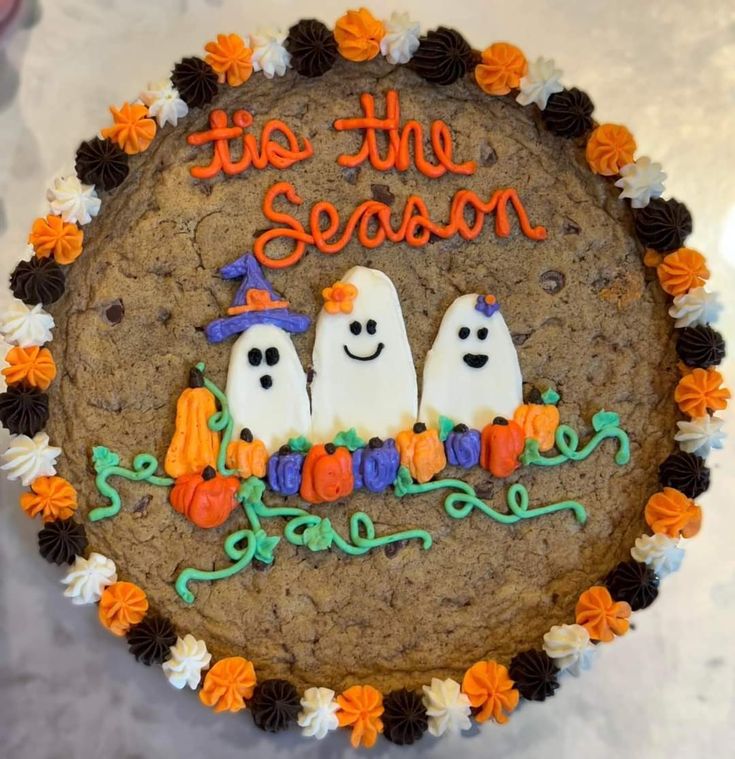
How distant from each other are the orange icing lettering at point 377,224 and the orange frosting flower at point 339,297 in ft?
0.29

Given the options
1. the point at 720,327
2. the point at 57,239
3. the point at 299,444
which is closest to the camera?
the point at 57,239

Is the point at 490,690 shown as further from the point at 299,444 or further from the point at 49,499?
the point at 49,499

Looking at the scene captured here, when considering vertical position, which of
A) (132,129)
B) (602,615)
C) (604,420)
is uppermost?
(132,129)

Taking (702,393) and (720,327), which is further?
(720,327)

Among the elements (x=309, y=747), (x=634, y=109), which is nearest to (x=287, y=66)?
(x=634, y=109)

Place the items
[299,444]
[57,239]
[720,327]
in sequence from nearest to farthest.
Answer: [57,239], [299,444], [720,327]

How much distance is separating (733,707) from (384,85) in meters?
1.66

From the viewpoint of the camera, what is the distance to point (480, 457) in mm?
1910

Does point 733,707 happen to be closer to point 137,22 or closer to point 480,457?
point 480,457

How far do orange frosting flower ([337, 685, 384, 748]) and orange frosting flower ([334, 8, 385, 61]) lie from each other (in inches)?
50.6

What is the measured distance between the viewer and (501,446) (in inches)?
73.8

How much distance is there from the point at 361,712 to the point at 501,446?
60 centimetres

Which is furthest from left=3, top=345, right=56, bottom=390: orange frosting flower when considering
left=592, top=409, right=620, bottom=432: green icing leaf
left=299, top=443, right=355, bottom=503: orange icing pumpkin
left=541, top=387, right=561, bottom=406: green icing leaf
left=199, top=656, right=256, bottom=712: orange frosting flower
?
left=592, top=409, right=620, bottom=432: green icing leaf

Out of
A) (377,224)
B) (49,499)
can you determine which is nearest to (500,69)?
(377,224)
